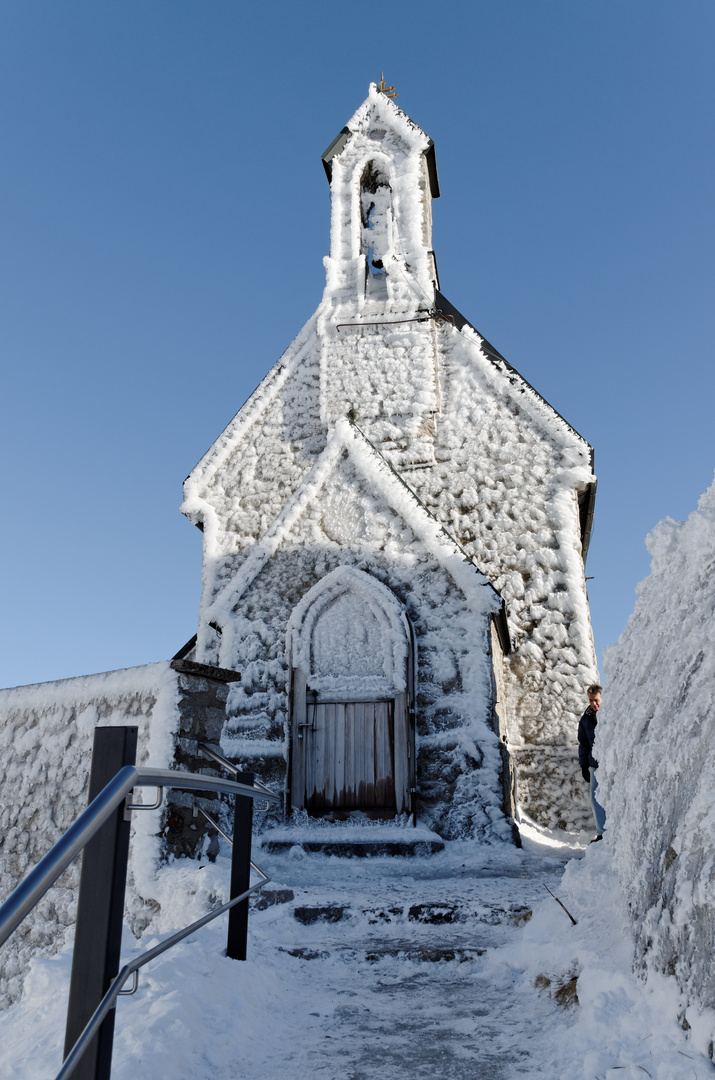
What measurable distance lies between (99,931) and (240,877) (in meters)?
1.69

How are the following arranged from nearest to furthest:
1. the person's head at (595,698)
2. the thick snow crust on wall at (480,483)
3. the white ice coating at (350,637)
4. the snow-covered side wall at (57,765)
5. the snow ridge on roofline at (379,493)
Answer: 1. the snow-covered side wall at (57,765)
2. the person's head at (595,698)
3. the white ice coating at (350,637)
4. the snow ridge on roofline at (379,493)
5. the thick snow crust on wall at (480,483)

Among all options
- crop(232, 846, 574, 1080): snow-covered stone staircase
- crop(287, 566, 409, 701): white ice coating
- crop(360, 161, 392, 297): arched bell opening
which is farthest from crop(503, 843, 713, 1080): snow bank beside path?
crop(360, 161, 392, 297): arched bell opening

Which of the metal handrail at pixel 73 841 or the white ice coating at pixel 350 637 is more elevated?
the white ice coating at pixel 350 637

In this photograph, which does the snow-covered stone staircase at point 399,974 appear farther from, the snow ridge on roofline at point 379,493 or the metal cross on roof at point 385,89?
the metal cross on roof at point 385,89

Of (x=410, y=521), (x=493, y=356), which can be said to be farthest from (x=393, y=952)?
(x=493, y=356)

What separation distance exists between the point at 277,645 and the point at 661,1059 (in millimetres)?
6558

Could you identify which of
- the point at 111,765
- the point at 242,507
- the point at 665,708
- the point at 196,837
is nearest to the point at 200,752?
the point at 196,837

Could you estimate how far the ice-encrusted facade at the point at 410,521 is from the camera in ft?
25.6

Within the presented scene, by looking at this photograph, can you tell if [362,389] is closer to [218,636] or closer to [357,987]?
[218,636]

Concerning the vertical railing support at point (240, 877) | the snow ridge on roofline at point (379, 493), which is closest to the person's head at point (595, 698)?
the snow ridge on roofline at point (379, 493)

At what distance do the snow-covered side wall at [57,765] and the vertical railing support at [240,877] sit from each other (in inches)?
49.9

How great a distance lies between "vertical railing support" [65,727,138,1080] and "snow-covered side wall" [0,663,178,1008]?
A: 9.20 feet

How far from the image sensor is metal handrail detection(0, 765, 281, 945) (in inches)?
60.2

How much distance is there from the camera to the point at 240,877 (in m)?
3.68
